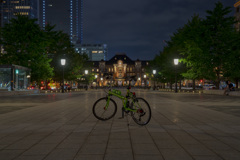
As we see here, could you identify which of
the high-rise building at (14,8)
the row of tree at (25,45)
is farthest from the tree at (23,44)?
the high-rise building at (14,8)

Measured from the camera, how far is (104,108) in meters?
8.71

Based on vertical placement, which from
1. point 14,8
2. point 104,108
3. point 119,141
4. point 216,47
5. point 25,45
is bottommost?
point 119,141

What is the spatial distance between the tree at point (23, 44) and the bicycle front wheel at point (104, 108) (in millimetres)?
30769

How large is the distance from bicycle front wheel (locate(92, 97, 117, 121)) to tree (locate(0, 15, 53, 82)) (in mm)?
30769

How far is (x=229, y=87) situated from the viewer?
29.3 metres

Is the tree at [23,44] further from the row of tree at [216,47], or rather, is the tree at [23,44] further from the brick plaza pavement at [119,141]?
the brick plaza pavement at [119,141]

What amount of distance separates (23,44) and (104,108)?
32298 millimetres

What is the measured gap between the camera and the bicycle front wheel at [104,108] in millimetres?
8531

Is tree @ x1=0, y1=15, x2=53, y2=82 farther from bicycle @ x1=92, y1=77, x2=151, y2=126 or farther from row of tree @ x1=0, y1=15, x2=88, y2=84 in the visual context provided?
bicycle @ x1=92, y1=77, x2=151, y2=126

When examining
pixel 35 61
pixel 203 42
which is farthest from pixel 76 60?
pixel 203 42

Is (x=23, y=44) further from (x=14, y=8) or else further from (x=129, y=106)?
(x=14, y=8)

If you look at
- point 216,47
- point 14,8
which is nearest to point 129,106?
point 216,47

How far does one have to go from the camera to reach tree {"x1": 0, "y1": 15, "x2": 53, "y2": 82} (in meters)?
36.3

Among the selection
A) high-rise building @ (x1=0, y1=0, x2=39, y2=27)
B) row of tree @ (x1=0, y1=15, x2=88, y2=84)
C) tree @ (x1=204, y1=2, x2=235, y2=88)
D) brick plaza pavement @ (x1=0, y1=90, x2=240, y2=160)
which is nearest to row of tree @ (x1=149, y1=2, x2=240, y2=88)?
tree @ (x1=204, y1=2, x2=235, y2=88)
